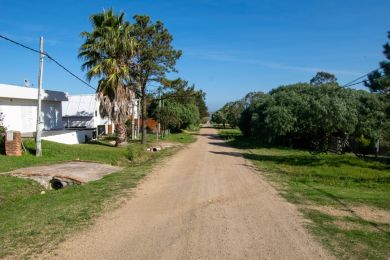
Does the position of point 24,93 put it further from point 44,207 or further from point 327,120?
point 327,120

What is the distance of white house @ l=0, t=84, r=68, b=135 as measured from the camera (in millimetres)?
26283

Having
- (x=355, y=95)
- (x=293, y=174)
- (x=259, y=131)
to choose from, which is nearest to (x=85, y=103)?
(x=259, y=131)

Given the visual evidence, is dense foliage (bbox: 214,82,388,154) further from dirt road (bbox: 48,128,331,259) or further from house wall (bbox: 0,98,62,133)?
dirt road (bbox: 48,128,331,259)

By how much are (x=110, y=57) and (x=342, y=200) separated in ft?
67.9

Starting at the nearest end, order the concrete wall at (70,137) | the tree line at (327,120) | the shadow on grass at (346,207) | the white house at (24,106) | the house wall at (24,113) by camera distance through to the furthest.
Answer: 1. the shadow on grass at (346,207)
2. the concrete wall at (70,137)
3. the white house at (24,106)
4. the house wall at (24,113)
5. the tree line at (327,120)

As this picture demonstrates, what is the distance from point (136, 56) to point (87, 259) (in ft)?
99.1

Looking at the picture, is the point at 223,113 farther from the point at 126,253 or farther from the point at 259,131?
the point at 126,253

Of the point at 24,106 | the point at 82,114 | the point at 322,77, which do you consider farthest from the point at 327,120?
the point at 322,77

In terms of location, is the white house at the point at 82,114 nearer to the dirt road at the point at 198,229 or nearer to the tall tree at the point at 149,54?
the tall tree at the point at 149,54

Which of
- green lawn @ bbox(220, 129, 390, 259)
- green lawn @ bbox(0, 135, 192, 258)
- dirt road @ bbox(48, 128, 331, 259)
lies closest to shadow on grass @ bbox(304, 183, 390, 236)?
green lawn @ bbox(220, 129, 390, 259)

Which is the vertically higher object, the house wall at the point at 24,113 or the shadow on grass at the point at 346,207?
the house wall at the point at 24,113

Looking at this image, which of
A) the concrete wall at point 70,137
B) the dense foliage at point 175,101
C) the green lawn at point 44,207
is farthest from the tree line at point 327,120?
the green lawn at point 44,207

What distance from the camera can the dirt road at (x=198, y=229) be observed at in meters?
6.32

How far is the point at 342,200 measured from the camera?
36.3 ft
